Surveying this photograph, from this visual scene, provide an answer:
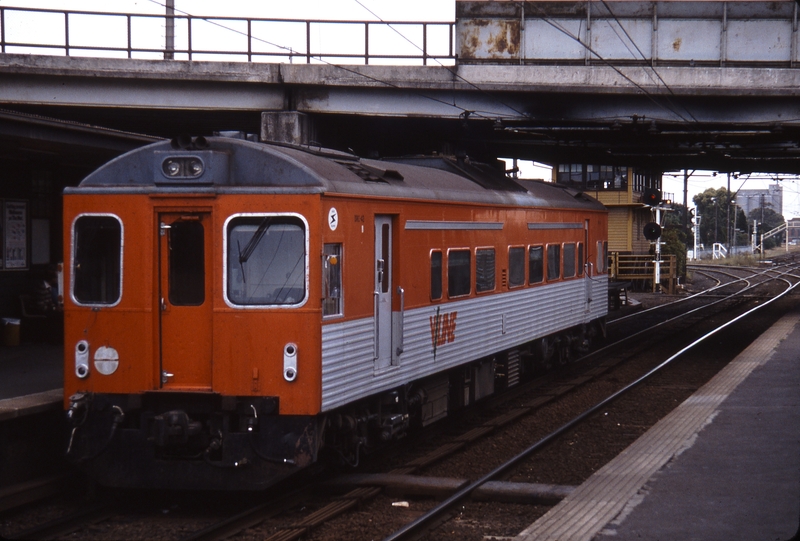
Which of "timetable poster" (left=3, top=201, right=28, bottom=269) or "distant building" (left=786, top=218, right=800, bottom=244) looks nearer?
"timetable poster" (left=3, top=201, right=28, bottom=269)

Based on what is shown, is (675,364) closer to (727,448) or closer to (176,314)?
(727,448)

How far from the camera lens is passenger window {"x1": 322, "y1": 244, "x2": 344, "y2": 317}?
26.5 ft

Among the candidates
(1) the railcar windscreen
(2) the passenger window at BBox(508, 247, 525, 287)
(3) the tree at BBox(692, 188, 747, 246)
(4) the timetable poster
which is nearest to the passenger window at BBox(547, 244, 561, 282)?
(2) the passenger window at BBox(508, 247, 525, 287)

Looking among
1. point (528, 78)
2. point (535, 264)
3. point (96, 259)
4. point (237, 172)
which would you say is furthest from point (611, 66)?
point (96, 259)

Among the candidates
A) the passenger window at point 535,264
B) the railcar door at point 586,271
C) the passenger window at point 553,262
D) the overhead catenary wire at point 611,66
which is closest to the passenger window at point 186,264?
the passenger window at point 535,264

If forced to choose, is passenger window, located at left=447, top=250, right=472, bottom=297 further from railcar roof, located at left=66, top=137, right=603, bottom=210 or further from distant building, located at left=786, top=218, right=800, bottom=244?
distant building, located at left=786, top=218, right=800, bottom=244

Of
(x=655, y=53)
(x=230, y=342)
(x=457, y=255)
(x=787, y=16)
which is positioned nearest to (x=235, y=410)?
(x=230, y=342)

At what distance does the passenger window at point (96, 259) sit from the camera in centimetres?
835

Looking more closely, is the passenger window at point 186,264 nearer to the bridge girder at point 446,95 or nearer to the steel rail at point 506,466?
the steel rail at point 506,466

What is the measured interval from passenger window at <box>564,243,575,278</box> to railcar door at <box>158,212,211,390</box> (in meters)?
9.35

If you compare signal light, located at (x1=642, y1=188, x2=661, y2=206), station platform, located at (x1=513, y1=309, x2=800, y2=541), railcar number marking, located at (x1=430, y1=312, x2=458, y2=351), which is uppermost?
signal light, located at (x1=642, y1=188, x2=661, y2=206)

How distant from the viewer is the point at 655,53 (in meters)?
20.7

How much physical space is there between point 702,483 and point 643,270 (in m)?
32.5

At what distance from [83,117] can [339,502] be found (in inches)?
651
